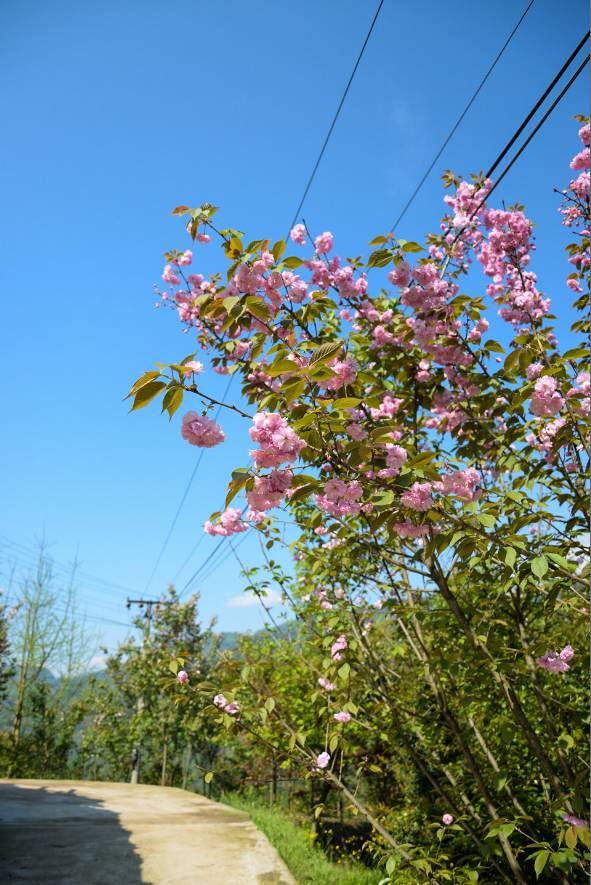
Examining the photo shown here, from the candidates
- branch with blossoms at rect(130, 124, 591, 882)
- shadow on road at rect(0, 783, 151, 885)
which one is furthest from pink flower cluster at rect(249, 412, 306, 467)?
shadow on road at rect(0, 783, 151, 885)

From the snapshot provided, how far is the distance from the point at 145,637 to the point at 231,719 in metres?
12.1

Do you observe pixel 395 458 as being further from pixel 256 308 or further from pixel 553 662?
pixel 553 662

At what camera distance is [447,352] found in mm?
2910

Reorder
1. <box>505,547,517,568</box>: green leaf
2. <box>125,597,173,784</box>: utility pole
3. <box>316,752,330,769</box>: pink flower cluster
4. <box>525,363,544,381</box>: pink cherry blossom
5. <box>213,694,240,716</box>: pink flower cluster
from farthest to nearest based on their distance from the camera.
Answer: <box>125,597,173,784</box>: utility pole < <box>213,694,240,716</box>: pink flower cluster < <box>316,752,330,769</box>: pink flower cluster < <box>525,363,544,381</box>: pink cherry blossom < <box>505,547,517,568</box>: green leaf

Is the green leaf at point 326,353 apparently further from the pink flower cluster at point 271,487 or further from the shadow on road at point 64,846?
the shadow on road at point 64,846

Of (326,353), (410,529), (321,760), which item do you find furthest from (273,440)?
(321,760)

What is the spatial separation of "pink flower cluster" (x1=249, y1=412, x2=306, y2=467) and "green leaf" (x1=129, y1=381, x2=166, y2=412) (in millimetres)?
293

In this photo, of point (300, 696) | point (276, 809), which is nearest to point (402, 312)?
point (300, 696)

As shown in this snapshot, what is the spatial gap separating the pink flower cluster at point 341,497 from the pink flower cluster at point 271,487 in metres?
0.16

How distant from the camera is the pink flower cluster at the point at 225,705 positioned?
119 inches

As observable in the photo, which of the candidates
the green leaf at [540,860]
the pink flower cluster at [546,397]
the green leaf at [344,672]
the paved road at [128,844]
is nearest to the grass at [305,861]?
the paved road at [128,844]

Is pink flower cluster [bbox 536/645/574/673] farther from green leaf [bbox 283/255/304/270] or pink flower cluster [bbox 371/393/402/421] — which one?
green leaf [bbox 283/255/304/270]

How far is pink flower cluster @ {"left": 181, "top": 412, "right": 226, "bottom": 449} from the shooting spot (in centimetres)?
180

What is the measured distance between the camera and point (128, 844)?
518 cm
